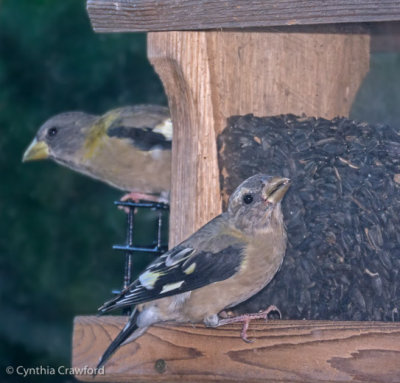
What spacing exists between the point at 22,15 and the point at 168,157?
2417 millimetres

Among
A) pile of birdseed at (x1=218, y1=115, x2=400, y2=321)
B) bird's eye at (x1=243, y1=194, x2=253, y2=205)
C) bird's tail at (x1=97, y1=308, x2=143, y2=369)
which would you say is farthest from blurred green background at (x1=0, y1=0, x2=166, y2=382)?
bird's tail at (x1=97, y1=308, x2=143, y2=369)

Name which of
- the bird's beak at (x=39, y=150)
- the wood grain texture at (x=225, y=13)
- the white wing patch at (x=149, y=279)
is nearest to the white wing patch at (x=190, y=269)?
the white wing patch at (x=149, y=279)

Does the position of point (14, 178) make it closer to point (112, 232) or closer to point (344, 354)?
point (112, 232)

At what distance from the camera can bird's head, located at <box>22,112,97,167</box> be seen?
6145 mm

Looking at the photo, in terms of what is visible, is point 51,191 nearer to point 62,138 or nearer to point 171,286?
point 62,138

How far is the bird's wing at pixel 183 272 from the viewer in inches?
165

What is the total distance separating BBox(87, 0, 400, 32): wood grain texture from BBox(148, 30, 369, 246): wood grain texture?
0.13 metres

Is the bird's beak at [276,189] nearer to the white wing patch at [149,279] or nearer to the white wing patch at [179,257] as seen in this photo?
the white wing patch at [179,257]

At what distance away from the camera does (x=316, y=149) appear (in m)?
4.38

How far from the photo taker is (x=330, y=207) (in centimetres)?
430

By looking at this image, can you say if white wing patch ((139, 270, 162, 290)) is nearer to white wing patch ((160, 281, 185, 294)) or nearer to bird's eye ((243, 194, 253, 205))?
white wing patch ((160, 281, 185, 294))

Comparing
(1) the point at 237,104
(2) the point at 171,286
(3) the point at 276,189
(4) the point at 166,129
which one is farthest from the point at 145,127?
(2) the point at 171,286

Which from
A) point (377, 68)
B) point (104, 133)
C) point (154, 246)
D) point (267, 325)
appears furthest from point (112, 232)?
point (267, 325)

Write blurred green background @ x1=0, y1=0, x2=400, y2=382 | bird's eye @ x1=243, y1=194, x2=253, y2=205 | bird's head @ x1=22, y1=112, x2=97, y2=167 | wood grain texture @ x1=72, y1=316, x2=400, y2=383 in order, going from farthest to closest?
blurred green background @ x1=0, y1=0, x2=400, y2=382 → bird's head @ x1=22, y1=112, x2=97, y2=167 → bird's eye @ x1=243, y1=194, x2=253, y2=205 → wood grain texture @ x1=72, y1=316, x2=400, y2=383
